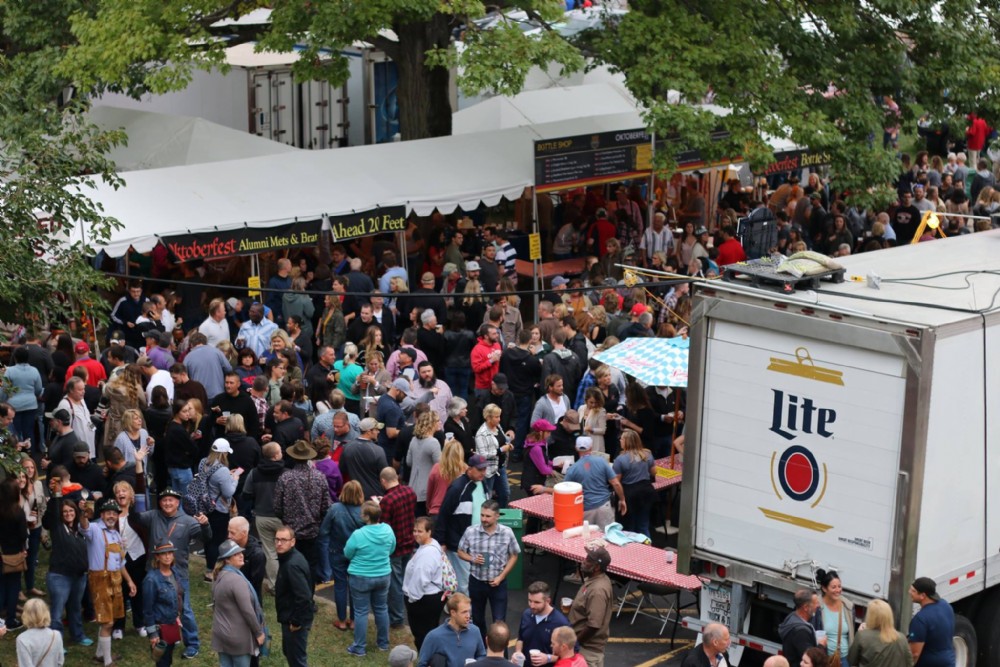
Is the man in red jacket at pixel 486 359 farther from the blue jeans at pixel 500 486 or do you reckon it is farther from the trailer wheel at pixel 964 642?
the trailer wheel at pixel 964 642

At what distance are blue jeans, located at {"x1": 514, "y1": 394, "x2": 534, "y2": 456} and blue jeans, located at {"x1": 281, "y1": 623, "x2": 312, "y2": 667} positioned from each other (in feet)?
18.3

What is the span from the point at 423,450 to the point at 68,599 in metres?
3.38

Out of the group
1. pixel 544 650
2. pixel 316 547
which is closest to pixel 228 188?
pixel 316 547

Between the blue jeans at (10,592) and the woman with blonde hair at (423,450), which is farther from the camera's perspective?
the woman with blonde hair at (423,450)

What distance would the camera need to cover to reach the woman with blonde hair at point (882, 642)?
31.8 feet

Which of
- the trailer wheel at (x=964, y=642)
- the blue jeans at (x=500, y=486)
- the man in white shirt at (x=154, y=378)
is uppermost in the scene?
the man in white shirt at (x=154, y=378)

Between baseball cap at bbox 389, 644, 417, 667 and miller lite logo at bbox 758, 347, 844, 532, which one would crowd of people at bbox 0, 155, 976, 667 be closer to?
baseball cap at bbox 389, 644, 417, 667

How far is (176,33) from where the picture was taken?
19.5 meters

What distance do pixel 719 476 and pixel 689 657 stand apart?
1837 millimetres

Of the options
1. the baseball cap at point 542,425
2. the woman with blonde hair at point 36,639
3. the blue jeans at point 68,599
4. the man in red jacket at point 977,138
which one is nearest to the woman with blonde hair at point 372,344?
the baseball cap at point 542,425

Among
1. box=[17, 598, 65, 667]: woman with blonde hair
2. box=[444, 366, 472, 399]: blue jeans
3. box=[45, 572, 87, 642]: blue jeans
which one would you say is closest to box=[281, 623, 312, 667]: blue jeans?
box=[17, 598, 65, 667]: woman with blonde hair

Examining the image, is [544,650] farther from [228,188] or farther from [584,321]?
[228,188]

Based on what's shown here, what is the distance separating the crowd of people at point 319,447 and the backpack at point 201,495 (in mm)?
19

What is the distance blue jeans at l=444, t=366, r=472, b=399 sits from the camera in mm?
17375
